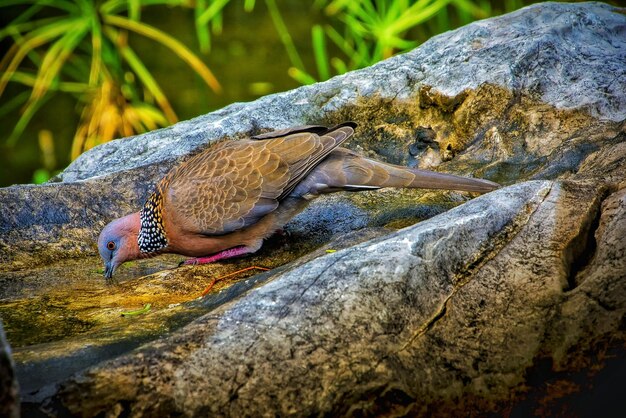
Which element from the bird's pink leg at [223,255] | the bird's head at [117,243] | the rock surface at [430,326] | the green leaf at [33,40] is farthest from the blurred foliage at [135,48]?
the rock surface at [430,326]

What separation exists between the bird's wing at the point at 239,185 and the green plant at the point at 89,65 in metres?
3.66

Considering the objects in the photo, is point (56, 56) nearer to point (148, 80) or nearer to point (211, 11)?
point (148, 80)

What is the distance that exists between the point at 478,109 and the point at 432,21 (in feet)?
11.9

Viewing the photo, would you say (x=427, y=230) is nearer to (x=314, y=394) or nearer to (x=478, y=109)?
(x=314, y=394)

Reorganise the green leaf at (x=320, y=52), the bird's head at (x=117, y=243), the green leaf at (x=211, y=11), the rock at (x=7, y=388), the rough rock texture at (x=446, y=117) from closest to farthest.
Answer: the rock at (x=7, y=388) → the bird's head at (x=117, y=243) → the rough rock texture at (x=446, y=117) → the green leaf at (x=320, y=52) → the green leaf at (x=211, y=11)

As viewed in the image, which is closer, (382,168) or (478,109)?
(382,168)

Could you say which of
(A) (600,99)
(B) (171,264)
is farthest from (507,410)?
(B) (171,264)

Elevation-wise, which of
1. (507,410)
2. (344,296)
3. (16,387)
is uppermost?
(16,387)

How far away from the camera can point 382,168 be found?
13.3ft

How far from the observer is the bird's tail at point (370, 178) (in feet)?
12.8

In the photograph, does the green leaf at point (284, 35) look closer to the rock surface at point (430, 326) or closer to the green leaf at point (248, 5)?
the green leaf at point (248, 5)

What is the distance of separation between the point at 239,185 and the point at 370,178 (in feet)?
2.17

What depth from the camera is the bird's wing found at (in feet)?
13.6

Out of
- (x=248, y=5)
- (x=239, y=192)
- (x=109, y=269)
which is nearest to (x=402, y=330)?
(x=239, y=192)
